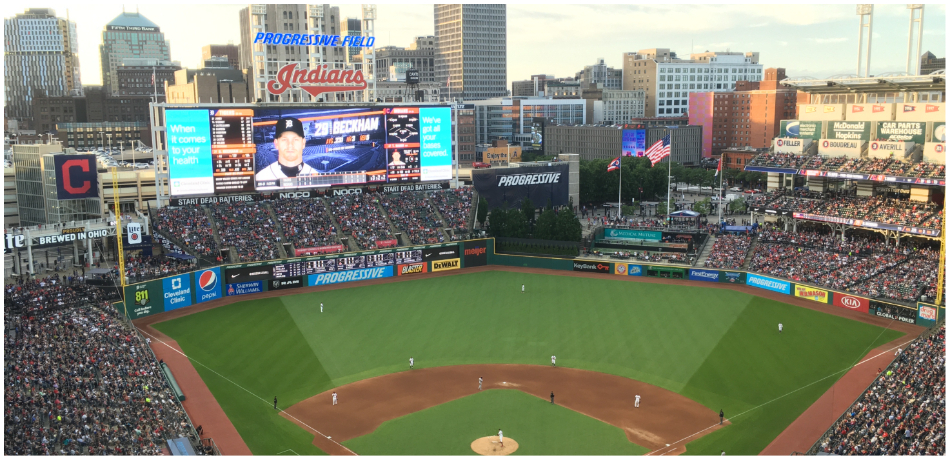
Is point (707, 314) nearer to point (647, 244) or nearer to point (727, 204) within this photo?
point (647, 244)

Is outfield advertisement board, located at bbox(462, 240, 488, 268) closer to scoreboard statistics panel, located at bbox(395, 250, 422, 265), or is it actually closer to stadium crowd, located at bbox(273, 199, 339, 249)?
scoreboard statistics panel, located at bbox(395, 250, 422, 265)

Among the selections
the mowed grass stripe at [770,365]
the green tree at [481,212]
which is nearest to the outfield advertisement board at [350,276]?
the green tree at [481,212]

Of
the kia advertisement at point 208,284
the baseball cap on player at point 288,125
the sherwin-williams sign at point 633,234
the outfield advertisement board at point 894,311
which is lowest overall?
the outfield advertisement board at point 894,311

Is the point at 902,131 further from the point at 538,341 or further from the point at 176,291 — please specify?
the point at 176,291

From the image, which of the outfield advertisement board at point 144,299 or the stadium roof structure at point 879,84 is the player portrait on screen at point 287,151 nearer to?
the outfield advertisement board at point 144,299

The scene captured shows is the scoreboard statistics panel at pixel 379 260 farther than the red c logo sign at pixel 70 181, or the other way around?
the scoreboard statistics panel at pixel 379 260

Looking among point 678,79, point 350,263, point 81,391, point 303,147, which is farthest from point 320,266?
point 678,79
